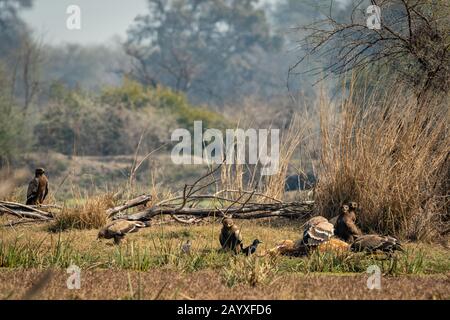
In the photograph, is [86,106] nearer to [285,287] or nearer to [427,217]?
[427,217]

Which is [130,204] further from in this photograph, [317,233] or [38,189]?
[317,233]

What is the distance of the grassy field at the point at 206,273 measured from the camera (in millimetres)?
6484

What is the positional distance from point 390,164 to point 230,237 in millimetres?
2829

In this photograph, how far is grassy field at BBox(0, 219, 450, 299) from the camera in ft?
21.3

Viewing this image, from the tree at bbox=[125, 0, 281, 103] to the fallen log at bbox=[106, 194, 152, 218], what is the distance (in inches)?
1853

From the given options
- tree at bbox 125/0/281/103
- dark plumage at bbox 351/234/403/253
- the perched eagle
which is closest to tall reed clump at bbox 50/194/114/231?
the perched eagle

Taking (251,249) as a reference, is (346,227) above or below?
above

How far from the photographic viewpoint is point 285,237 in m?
10.5

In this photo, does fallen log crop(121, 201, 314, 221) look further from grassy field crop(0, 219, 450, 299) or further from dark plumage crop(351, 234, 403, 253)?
dark plumage crop(351, 234, 403, 253)

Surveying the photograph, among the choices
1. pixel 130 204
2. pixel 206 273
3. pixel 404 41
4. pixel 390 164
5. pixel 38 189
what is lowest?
pixel 206 273

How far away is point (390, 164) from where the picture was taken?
35.5 ft

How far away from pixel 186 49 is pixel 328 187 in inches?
1960

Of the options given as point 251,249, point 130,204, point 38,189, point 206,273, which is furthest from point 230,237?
point 38,189

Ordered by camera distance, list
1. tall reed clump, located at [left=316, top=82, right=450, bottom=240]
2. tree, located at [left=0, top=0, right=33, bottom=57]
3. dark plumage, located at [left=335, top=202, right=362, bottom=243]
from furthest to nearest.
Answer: tree, located at [left=0, top=0, right=33, bottom=57] → tall reed clump, located at [left=316, top=82, right=450, bottom=240] → dark plumage, located at [left=335, top=202, right=362, bottom=243]
